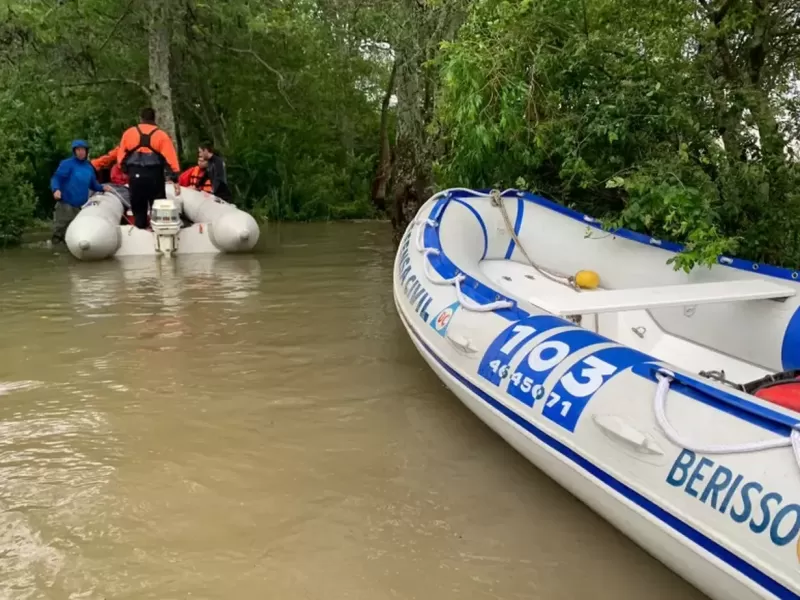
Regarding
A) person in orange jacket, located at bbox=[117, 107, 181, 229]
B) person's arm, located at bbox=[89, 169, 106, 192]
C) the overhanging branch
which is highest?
the overhanging branch

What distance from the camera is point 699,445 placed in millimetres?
2055

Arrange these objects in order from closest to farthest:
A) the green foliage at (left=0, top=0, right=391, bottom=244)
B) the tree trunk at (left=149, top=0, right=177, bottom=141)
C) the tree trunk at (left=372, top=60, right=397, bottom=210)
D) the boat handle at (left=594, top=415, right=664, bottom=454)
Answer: the boat handle at (left=594, top=415, right=664, bottom=454)
the tree trunk at (left=149, top=0, right=177, bottom=141)
the green foliage at (left=0, top=0, right=391, bottom=244)
the tree trunk at (left=372, top=60, right=397, bottom=210)

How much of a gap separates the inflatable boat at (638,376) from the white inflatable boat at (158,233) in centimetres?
389

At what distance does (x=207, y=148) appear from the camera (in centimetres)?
982

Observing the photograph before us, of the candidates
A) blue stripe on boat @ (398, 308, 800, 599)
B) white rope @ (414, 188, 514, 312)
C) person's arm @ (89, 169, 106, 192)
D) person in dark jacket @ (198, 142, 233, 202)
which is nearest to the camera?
blue stripe on boat @ (398, 308, 800, 599)

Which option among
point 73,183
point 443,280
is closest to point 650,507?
point 443,280

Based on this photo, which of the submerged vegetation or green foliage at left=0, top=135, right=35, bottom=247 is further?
green foliage at left=0, top=135, right=35, bottom=247

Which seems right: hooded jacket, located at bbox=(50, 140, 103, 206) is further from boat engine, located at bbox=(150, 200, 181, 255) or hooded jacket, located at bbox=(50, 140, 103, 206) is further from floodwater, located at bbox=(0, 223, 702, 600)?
floodwater, located at bbox=(0, 223, 702, 600)

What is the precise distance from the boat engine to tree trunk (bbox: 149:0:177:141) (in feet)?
10.8

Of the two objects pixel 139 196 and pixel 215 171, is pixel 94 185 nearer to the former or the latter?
pixel 139 196

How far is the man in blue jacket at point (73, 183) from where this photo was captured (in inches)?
359

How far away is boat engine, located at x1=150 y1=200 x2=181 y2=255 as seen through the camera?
814 centimetres

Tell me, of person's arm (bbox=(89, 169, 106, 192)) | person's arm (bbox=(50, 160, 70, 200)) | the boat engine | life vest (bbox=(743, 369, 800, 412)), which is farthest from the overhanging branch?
life vest (bbox=(743, 369, 800, 412))

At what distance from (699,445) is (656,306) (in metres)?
1.24
